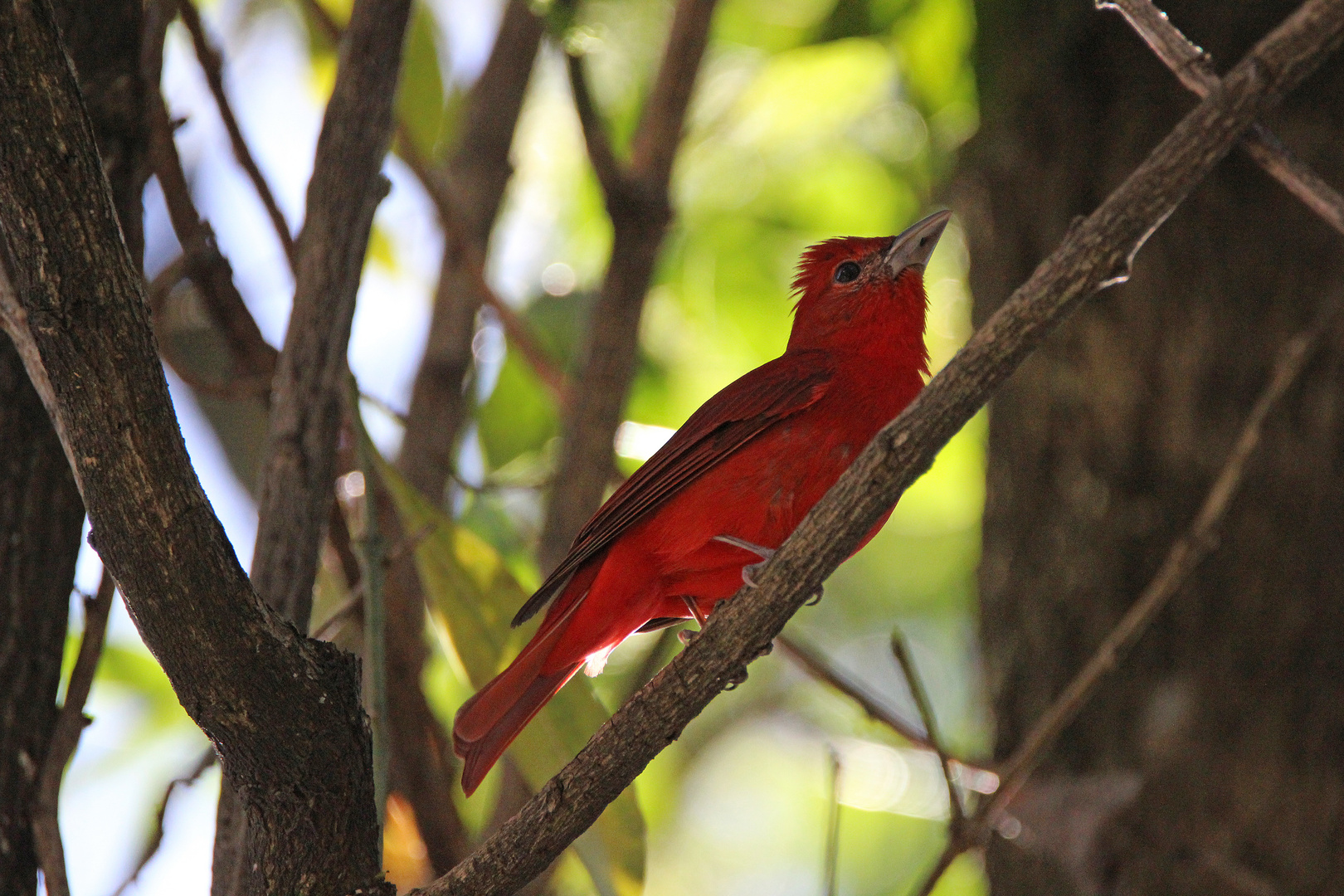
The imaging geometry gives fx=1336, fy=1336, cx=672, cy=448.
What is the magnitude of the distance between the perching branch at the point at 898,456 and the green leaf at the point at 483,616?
0.92 m

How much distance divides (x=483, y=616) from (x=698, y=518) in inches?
20.8

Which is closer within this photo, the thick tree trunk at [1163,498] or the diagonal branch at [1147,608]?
the diagonal branch at [1147,608]

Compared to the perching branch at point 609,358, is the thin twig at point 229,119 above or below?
above

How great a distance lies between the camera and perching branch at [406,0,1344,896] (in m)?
1.79

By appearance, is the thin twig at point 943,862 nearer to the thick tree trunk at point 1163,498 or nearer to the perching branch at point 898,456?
the thick tree trunk at point 1163,498

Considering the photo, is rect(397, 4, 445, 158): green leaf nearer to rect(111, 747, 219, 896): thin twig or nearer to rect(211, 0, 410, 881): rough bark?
rect(211, 0, 410, 881): rough bark

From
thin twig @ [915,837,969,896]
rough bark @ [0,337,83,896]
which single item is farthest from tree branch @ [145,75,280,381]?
thin twig @ [915,837,969,896]

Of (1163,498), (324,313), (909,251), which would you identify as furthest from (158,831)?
(1163,498)

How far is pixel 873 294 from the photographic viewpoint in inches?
138

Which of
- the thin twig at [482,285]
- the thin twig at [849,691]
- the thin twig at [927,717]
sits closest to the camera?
the thin twig at [927,717]

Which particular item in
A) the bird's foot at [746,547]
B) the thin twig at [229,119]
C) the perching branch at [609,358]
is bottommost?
the bird's foot at [746,547]

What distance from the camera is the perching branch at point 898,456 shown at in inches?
70.3

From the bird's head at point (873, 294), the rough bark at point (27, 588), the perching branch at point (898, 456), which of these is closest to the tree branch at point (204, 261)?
the rough bark at point (27, 588)

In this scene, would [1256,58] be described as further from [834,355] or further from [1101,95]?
[1101,95]
